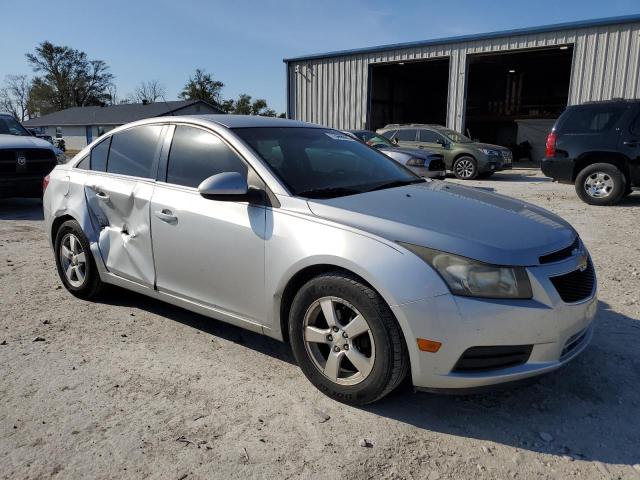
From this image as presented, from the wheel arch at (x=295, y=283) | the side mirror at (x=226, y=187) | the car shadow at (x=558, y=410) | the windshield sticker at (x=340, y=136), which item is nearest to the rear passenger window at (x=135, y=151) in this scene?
the side mirror at (x=226, y=187)

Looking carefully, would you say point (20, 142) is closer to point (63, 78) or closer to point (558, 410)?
point (558, 410)

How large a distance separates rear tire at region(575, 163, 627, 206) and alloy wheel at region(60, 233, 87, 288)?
9013mm

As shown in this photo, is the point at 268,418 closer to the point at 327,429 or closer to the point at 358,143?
the point at 327,429

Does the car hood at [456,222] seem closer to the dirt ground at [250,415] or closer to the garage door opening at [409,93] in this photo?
the dirt ground at [250,415]

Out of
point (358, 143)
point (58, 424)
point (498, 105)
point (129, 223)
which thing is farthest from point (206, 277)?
point (498, 105)

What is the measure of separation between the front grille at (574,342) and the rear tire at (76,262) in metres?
3.57

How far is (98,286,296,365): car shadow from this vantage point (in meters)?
3.55

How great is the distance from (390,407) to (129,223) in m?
2.32

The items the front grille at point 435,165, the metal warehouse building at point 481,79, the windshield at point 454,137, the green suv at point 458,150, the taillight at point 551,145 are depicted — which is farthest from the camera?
the metal warehouse building at point 481,79

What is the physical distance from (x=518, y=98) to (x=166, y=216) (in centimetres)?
3229

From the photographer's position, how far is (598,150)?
31.1ft

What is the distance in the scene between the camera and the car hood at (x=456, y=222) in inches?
98.5

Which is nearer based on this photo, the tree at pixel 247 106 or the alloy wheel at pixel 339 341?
the alloy wheel at pixel 339 341

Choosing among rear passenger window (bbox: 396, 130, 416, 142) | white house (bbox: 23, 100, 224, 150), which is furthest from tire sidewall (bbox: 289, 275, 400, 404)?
white house (bbox: 23, 100, 224, 150)
